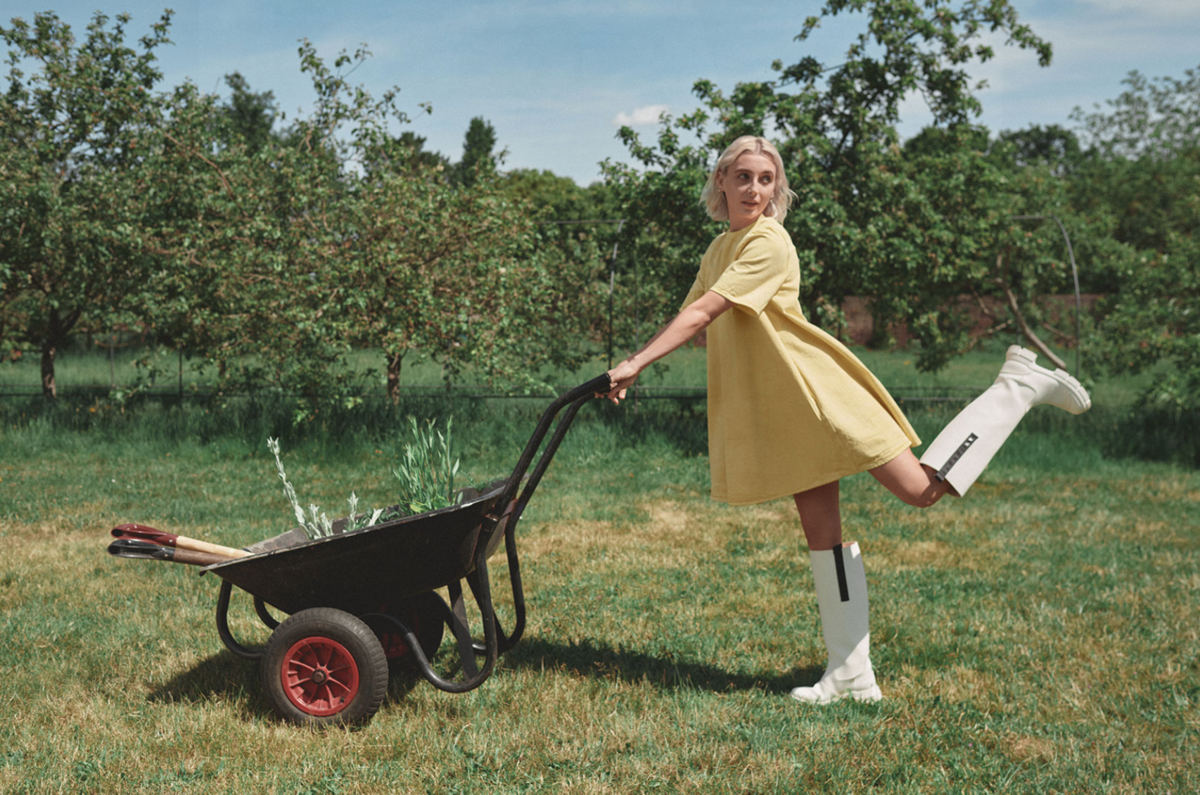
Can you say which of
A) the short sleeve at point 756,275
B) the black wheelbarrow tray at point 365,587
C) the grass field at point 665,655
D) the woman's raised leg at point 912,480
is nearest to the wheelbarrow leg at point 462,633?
the black wheelbarrow tray at point 365,587

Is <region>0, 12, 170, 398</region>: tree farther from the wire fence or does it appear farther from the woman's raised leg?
the woman's raised leg

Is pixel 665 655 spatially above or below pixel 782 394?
below

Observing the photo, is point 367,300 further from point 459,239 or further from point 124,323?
point 124,323

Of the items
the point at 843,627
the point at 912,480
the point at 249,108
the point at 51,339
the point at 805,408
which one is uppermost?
the point at 249,108

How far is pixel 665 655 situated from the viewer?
147 inches

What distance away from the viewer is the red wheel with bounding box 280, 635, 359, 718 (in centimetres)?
295

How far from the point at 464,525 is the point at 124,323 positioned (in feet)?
24.5

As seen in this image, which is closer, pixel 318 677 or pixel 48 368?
pixel 318 677

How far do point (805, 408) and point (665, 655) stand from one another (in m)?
1.27

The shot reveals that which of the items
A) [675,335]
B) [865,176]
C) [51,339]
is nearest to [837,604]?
Result: [675,335]

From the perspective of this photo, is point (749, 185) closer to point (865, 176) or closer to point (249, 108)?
point (865, 176)

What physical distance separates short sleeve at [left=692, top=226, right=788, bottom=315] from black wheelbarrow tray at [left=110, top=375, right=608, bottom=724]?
52 cm

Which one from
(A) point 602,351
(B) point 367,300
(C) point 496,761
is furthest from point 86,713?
(A) point 602,351

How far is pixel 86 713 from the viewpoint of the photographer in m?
3.11
